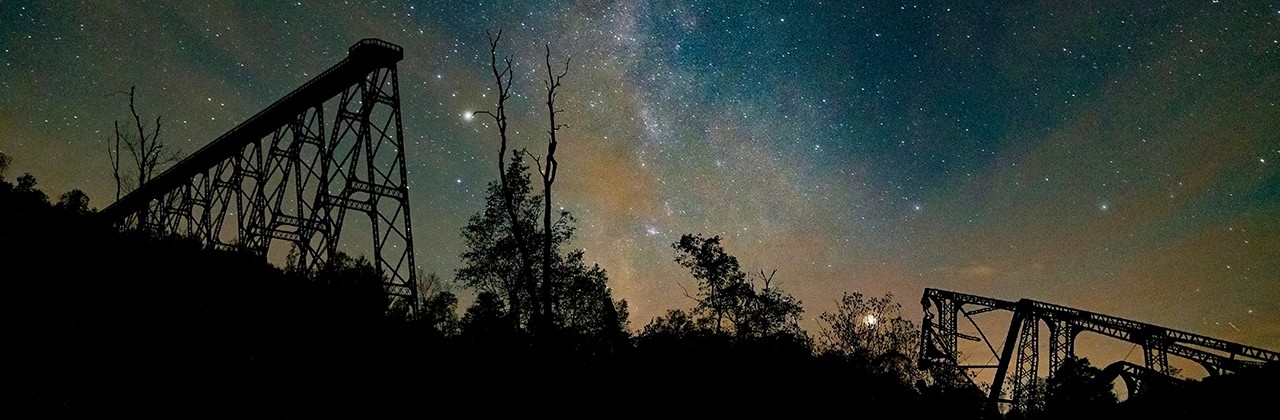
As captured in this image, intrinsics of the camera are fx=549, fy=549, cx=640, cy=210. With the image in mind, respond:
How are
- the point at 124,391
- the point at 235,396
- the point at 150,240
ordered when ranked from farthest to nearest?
the point at 150,240 < the point at 235,396 < the point at 124,391

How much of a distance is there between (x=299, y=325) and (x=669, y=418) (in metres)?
8.19

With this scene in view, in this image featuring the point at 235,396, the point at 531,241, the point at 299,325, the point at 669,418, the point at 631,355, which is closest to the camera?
the point at 235,396

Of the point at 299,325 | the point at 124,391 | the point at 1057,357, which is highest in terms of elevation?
the point at 1057,357

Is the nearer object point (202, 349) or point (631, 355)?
point (202, 349)

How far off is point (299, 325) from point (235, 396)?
3850 millimetres

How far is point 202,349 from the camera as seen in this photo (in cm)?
955

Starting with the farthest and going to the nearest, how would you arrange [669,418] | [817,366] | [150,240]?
1. [817,366]
2. [150,240]
3. [669,418]

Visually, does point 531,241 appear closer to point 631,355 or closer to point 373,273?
point 373,273

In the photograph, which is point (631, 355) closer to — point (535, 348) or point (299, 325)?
point (535, 348)

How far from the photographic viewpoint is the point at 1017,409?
1745 cm

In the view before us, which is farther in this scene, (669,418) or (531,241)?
(531,241)

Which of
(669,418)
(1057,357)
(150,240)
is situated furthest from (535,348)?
(1057,357)

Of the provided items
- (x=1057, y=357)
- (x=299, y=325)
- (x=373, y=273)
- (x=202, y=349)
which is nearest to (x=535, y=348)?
(x=299, y=325)

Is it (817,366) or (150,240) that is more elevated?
(150,240)
